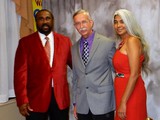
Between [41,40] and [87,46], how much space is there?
51 cm

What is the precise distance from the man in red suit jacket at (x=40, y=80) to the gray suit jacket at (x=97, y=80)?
273 millimetres

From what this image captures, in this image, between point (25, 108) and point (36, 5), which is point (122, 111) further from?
point (36, 5)

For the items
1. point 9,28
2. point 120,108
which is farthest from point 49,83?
point 9,28

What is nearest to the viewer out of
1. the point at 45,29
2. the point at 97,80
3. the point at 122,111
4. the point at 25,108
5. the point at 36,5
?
the point at 122,111

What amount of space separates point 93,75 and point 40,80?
1.75ft

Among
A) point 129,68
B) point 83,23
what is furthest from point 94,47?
point 129,68

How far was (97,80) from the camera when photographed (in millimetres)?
2037

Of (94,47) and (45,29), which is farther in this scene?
(45,29)

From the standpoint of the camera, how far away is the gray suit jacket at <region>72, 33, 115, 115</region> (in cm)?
204

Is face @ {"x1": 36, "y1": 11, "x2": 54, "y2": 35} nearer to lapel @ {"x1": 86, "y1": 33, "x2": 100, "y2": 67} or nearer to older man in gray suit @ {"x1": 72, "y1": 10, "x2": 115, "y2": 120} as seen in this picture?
older man in gray suit @ {"x1": 72, "y1": 10, "x2": 115, "y2": 120}

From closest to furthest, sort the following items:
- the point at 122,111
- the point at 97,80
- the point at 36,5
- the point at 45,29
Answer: the point at 122,111
the point at 97,80
the point at 45,29
the point at 36,5

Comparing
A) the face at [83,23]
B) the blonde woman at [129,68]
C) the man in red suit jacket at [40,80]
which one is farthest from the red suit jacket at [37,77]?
the blonde woman at [129,68]

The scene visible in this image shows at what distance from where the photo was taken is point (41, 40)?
2.39 m

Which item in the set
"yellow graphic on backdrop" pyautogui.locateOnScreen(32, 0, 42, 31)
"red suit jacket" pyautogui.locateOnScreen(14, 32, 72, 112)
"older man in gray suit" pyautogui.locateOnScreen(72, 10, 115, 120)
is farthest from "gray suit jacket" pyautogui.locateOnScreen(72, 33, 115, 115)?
"yellow graphic on backdrop" pyautogui.locateOnScreen(32, 0, 42, 31)
